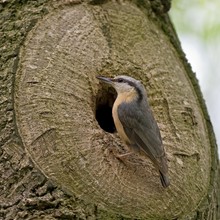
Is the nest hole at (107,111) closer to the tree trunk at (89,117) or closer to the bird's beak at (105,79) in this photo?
the tree trunk at (89,117)

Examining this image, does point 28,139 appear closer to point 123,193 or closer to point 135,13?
point 123,193

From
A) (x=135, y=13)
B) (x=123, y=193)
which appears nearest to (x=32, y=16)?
(x=135, y=13)

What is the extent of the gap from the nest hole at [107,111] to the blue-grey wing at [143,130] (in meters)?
0.21

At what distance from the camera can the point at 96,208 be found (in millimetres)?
2967

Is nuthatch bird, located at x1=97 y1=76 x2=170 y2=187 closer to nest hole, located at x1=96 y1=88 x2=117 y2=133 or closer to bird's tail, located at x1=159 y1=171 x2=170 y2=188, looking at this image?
bird's tail, located at x1=159 y1=171 x2=170 y2=188

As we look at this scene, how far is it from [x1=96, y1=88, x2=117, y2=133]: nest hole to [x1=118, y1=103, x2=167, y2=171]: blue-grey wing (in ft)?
0.68

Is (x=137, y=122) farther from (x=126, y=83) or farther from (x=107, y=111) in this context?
(x=107, y=111)

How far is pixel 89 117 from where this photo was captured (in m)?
3.32

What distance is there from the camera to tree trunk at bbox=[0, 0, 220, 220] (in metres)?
3.01

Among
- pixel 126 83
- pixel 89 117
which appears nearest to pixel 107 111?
pixel 126 83

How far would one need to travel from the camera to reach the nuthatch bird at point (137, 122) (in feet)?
10.9

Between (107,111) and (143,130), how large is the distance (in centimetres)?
52

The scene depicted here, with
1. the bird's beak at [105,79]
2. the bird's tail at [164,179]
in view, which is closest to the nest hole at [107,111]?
the bird's beak at [105,79]

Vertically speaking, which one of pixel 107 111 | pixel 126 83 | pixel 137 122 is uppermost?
pixel 126 83
